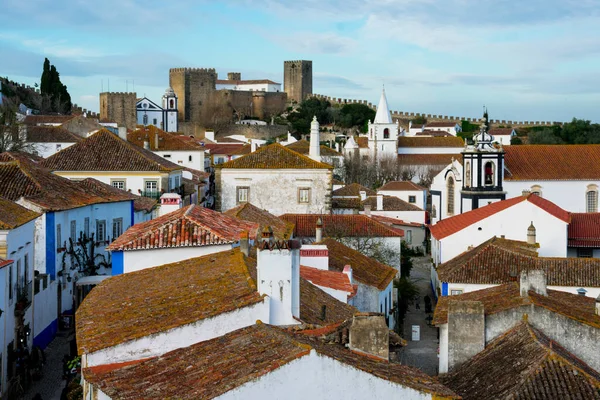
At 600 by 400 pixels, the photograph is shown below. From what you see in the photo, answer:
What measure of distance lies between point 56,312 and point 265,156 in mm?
16429

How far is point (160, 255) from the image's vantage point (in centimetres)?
1584

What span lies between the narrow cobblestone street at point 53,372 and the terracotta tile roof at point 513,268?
37.6ft

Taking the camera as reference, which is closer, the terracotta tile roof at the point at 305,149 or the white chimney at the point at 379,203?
the white chimney at the point at 379,203

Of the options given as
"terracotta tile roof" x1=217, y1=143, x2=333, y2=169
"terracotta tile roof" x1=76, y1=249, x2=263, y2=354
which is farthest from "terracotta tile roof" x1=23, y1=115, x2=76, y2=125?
"terracotta tile roof" x1=76, y1=249, x2=263, y2=354

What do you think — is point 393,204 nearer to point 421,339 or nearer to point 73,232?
point 421,339

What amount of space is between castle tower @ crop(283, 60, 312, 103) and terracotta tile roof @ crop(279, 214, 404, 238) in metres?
82.5

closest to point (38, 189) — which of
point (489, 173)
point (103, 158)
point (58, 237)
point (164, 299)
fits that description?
point (58, 237)

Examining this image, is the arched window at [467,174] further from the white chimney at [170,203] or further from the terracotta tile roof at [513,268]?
the white chimney at [170,203]

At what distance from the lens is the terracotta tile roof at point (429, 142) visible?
3307 inches

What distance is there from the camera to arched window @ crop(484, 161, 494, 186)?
1887 inches

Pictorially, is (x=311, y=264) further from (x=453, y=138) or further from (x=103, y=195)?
(x=453, y=138)

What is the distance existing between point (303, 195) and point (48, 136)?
24139 mm

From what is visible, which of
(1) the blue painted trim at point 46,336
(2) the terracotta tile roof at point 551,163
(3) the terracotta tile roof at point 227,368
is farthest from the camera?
(2) the terracotta tile roof at point 551,163

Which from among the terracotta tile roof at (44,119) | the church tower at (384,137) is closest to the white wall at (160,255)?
the terracotta tile roof at (44,119)
